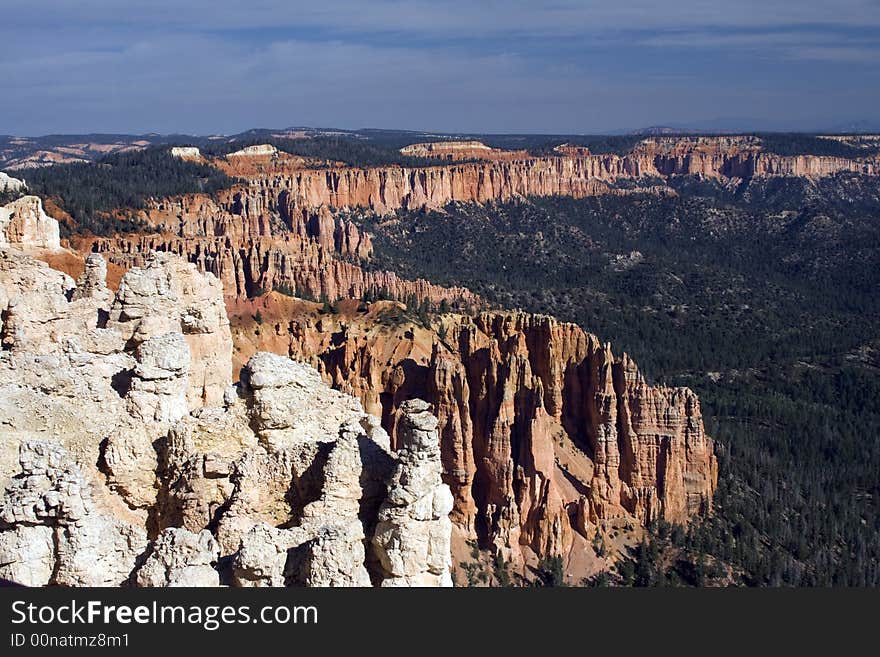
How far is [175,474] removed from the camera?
48.3 feet

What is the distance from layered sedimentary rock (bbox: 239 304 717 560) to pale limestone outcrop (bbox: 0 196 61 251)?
42.6 feet

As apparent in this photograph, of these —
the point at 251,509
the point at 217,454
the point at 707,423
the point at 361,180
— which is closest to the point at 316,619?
the point at 251,509

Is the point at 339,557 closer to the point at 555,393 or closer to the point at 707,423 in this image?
the point at 555,393

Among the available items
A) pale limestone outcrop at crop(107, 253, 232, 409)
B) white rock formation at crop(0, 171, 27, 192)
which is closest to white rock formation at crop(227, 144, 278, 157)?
white rock formation at crop(0, 171, 27, 192)

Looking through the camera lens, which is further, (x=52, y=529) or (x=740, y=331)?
(x=740, y=331)

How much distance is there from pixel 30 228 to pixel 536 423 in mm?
28335

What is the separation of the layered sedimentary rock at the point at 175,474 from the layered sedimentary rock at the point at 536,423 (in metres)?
24.2

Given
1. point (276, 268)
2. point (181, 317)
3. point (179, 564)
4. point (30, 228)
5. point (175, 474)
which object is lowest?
point (276, 268)

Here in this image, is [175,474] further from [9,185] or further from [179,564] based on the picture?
[9,185]

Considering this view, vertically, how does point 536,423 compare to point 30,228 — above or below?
below

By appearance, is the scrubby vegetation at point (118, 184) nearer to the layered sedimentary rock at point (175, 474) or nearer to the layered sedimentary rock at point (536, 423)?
the layered sedimentary rock at point (536, 423)

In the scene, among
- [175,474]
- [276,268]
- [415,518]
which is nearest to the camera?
[415,518]

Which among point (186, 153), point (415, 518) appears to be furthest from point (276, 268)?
point (186, 153)

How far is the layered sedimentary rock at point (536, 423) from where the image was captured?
138 feet
